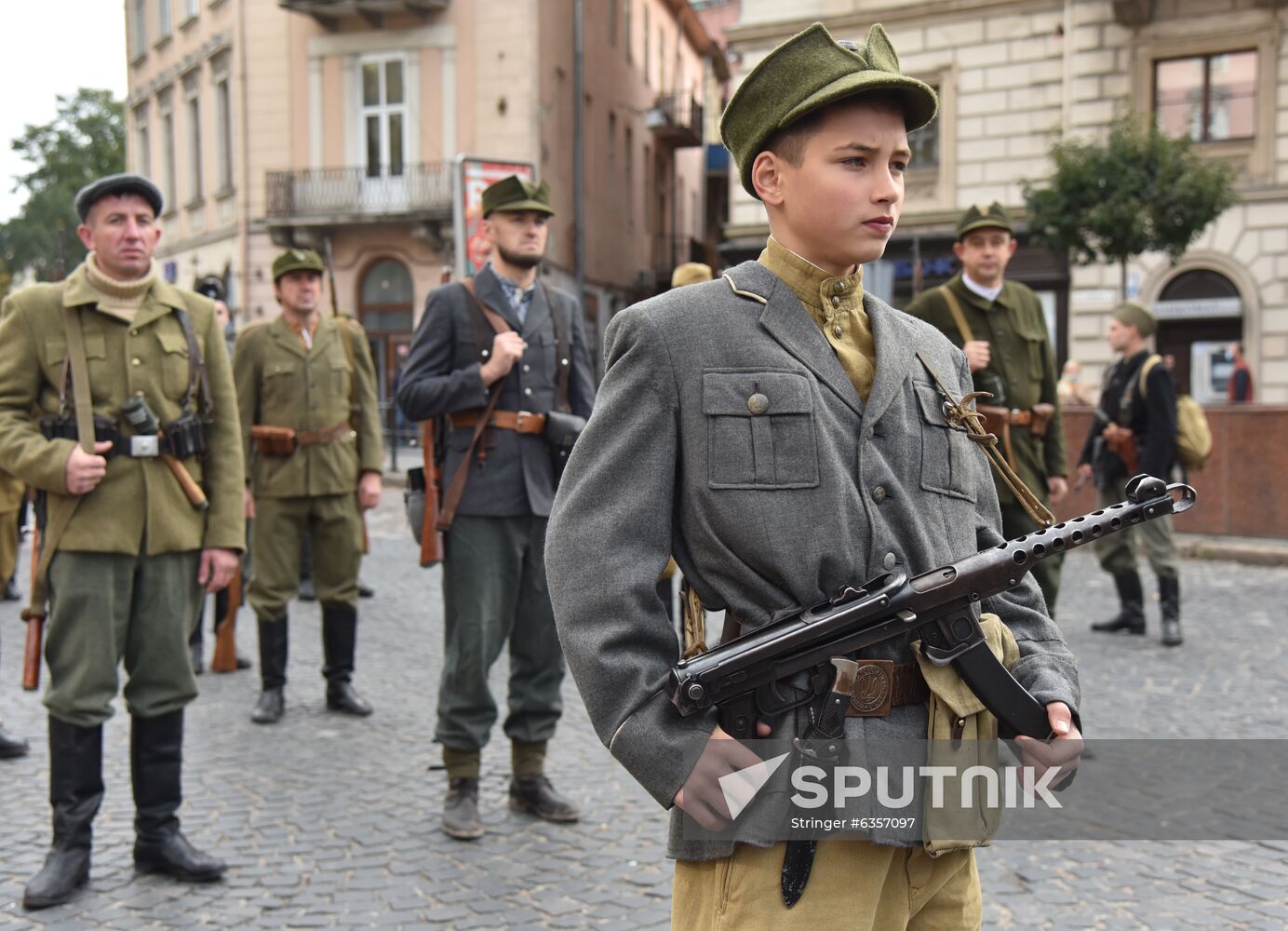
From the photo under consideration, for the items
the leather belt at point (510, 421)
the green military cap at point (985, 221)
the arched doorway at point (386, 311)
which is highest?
the arched doorway at point (386, 311)

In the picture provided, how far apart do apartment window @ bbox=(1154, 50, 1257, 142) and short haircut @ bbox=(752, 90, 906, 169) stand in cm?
2128

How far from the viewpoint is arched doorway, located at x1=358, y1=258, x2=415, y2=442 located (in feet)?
93.9

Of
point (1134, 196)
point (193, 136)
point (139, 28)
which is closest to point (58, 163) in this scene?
point (139, 28)

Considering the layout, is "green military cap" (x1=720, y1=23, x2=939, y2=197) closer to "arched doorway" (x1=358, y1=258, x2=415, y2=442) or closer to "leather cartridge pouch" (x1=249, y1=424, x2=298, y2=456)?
"leather cartridge pouch" (x1=249, y1=424, x2=298, y2=456)

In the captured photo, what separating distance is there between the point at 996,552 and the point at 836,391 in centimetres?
34

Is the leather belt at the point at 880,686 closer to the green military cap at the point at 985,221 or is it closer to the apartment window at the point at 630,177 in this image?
the green military cap at the point at 985,221

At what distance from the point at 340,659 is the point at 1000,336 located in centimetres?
349

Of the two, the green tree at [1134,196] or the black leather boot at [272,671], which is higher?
the green tree at [1134,196]

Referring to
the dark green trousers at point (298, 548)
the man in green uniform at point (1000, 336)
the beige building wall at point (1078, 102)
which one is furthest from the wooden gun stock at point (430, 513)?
the beige building wall at point (1078, 102)

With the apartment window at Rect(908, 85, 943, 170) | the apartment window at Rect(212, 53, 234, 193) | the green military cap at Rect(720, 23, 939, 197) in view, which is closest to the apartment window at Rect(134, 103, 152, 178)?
the apartment window at Rect(212, 53, 234, 193)

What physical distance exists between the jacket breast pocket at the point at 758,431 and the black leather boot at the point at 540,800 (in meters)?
3.08

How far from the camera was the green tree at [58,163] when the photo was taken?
53906mm

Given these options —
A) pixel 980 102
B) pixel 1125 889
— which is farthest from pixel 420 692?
pixel 980 102

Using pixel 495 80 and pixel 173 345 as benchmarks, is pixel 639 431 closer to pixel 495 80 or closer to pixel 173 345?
pixel 173 345
